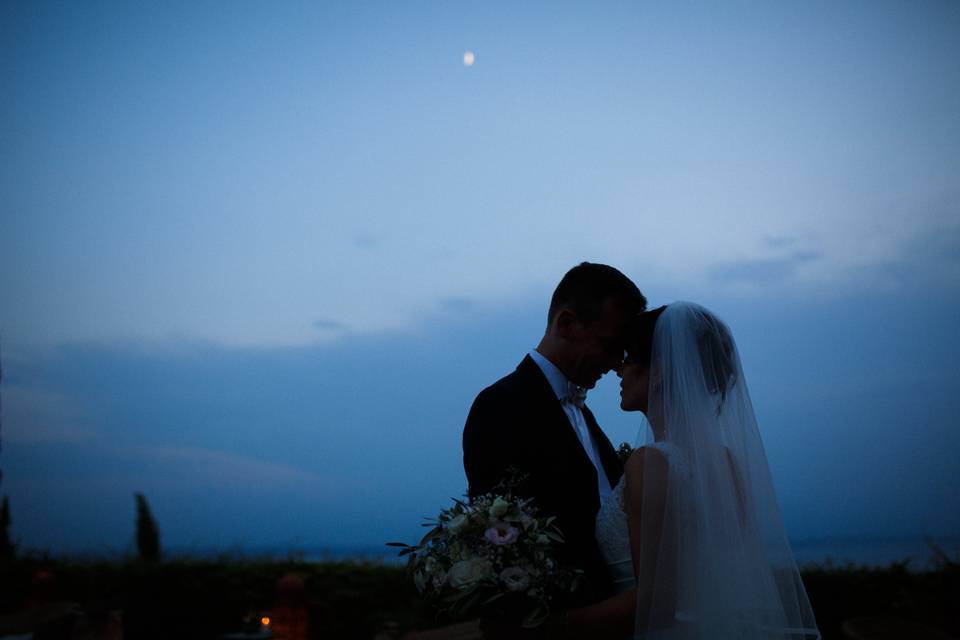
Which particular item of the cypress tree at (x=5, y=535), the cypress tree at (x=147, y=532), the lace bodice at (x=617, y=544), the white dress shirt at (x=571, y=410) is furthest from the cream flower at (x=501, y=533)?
the cypress tree at (x=147, y=532)

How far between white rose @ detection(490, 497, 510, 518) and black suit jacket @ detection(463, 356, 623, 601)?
478 mm

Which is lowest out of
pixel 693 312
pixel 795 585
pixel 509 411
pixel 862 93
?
pixel 795 585

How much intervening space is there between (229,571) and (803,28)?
1138 cm

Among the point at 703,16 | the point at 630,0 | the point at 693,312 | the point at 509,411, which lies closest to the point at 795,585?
the point at 693,312

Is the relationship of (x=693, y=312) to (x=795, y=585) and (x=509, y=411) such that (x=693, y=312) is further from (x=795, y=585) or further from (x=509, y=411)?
(x=795, y=585)

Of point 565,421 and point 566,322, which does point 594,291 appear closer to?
point 566,322

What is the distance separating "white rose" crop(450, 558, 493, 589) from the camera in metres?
2.67

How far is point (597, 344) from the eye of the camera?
3812mm

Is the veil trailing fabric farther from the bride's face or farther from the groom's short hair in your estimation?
the groom's short hair

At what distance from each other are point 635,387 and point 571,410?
0.49 meters

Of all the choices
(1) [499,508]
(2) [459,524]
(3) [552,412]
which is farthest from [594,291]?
(2) [459,524]

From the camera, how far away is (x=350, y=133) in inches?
618

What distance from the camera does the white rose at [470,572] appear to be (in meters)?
2.67

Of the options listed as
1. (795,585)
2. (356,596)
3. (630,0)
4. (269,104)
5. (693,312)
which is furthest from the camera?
(269,104)
